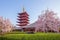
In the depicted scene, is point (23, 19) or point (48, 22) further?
point (23, 19)

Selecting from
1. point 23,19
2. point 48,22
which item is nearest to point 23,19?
point 23,19

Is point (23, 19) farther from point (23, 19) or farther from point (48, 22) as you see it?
point (48, 22)

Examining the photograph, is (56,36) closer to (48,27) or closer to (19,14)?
(48,27)

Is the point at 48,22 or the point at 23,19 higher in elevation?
the point at 23,19

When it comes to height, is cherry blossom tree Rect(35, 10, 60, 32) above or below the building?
below

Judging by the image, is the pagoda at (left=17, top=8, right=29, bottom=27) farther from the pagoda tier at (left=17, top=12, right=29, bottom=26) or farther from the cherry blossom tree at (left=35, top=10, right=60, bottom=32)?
the cherry blossom tree at (left=35, top=10, right=60, bottom=32)

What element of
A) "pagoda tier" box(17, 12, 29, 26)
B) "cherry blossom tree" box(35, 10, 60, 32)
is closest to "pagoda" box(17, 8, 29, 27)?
"pagoda tier" box(17, 12, 29, 26)

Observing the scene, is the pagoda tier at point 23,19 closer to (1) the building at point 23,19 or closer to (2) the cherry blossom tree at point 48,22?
(1) the building at point 23,19

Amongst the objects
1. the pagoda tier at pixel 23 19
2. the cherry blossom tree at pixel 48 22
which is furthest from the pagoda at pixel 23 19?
the cherry blossom tree at pixel 48 22

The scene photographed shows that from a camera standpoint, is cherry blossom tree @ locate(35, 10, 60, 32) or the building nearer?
cherry blossom tree @ locate(35, 10, 60, 32)

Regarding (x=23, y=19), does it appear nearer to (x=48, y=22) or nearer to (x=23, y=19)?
(x=23, y=19)

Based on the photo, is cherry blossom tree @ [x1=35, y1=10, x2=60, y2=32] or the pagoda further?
the pagoda

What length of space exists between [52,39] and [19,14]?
130 ft

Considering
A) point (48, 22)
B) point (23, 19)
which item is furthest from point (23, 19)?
point (48, 22)
